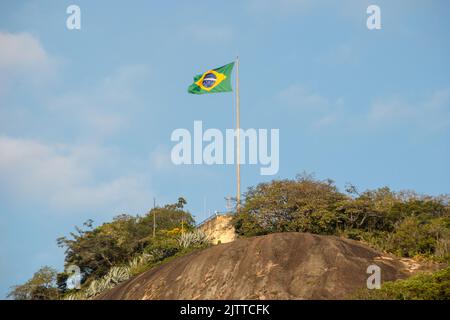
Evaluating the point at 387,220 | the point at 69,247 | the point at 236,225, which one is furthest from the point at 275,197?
the point at 69,247

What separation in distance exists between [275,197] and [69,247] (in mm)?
24206

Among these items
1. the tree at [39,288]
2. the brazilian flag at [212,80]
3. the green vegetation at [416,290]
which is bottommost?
the tree at [39,288]

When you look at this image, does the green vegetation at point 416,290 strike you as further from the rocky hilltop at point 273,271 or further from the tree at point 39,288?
the tree at point 39,288

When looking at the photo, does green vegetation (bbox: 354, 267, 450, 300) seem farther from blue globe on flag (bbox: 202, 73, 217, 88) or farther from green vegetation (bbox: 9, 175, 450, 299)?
blue globe on flag (bbox: 202, 73, 217, 88)

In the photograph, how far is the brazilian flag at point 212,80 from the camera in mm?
47219

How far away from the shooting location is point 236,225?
140ft

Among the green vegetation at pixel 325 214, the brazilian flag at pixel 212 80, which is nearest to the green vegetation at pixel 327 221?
the green vegetation at pixel 325 214

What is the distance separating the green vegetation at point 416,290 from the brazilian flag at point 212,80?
23.9 metres

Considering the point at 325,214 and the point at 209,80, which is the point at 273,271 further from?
the point at 209,80

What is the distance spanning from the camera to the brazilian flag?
47219 mm

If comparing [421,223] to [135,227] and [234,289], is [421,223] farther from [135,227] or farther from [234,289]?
[135,227]

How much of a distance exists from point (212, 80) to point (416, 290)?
25.6 metres

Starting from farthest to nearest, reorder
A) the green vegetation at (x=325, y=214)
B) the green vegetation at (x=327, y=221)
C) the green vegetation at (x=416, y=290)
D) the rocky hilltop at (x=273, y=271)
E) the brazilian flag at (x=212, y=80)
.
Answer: the brazilian flag at (x=212, y=80) < the green vegetation at (x=325, y=214) < the green vegetation at (x=327, y=221) < the rocky hilltop at (x=273, y=271) < the green vegetation at (x=416, y=290)
